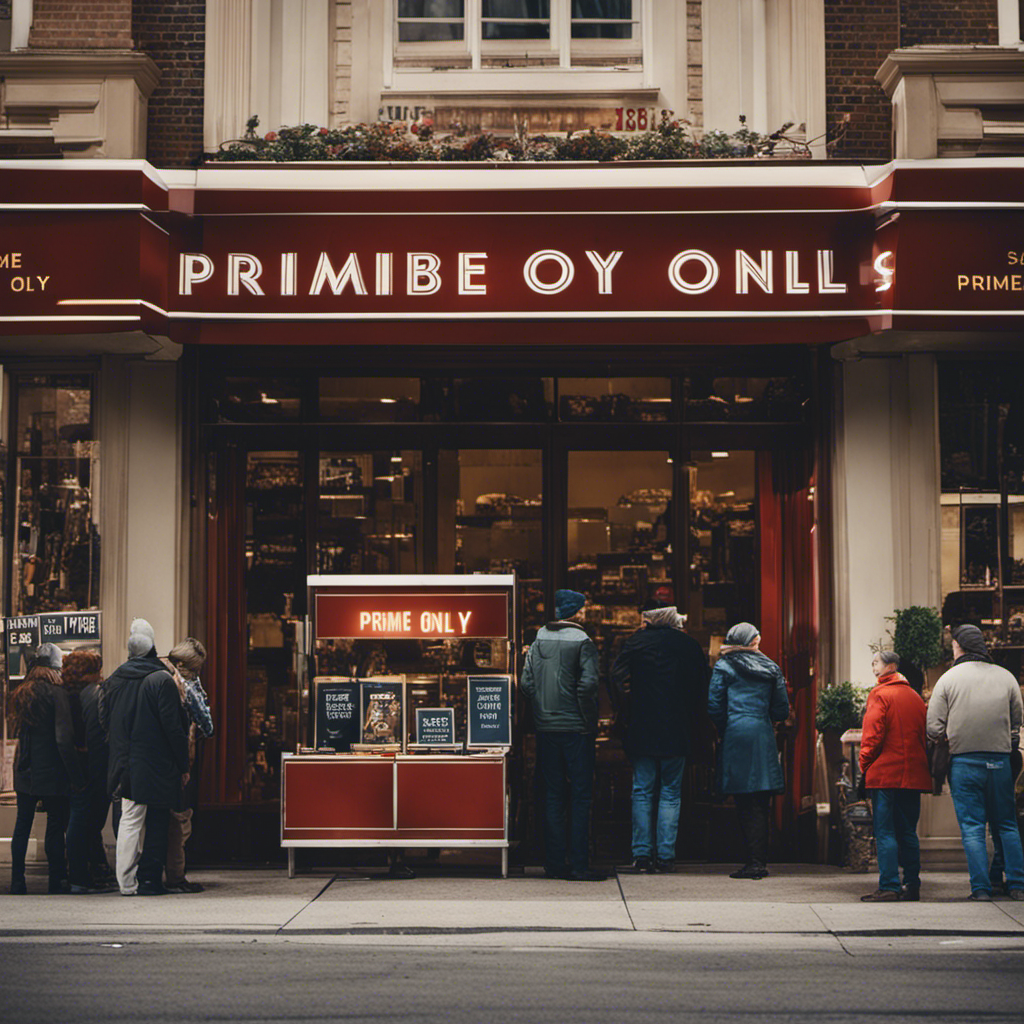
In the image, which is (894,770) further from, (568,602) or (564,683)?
(568,602)

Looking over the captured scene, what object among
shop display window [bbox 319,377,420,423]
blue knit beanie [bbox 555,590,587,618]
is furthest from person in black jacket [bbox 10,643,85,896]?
blue knit beanie [bbox 555,590,587,618]

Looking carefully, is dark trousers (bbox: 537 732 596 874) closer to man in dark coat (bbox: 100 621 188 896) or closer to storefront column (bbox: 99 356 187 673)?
man in dark coat (bbox: 100 621 188 896)

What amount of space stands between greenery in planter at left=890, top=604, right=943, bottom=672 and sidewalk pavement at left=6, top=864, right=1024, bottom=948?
1.65 m

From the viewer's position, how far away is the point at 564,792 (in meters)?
10.4

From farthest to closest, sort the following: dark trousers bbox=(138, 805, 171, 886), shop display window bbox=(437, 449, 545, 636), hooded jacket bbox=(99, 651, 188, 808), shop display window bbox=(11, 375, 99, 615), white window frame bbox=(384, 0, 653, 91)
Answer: white window frame bbox=(384, 0, 653, 91), shop display window bbox=(437, 449, 545, 636), shop display window bbox=(11, 375, 99, 615), dark trousers bbox=(138, 805, 171, 886), hooded jacket bbox=(99, 651, 188, 808)

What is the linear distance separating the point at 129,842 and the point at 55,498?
10.0 feet

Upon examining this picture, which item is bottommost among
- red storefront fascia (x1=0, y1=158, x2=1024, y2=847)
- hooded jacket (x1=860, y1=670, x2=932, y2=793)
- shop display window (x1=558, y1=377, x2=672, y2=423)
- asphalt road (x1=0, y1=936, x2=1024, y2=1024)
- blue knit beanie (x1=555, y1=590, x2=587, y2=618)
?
asphalt road (x1=0, y1=936, x2=1024, y2=1024)

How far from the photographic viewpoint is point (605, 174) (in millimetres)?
10781

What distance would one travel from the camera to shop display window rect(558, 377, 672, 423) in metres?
11.7

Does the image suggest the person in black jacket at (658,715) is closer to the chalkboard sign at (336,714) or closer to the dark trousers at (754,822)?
the dark trousers at (754,822)

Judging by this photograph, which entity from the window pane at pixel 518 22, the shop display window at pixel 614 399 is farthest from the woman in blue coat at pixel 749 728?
the window pane at pixel 518 22

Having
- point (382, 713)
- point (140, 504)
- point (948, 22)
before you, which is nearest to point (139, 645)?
point (140, 504)

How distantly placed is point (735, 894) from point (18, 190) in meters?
7.37

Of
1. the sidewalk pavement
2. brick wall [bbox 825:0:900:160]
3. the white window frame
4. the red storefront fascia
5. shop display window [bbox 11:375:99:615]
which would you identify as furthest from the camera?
the white window frame
